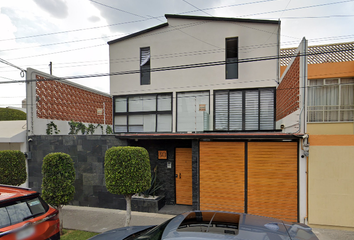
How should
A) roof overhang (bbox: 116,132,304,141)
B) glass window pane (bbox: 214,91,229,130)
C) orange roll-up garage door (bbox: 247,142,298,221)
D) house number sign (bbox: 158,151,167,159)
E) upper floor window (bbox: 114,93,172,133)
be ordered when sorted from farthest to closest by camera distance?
1. upper floor window (bbox: 114,93,172,133)
2. glass window pane (bbox: 214,91,229,130)
3. house number sign (bbox: 158,151,167,159)
4. orange roll-up garage door (bbox: 247,142,298,221)
5. roof overhang (bbox: 116,132,304,141)

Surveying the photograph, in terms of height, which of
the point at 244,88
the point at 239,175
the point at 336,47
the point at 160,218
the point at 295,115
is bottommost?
the point at 160,218

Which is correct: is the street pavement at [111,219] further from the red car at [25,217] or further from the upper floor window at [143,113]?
the upper floor window at [143,113]

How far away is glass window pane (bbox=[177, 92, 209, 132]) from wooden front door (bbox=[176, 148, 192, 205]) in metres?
2.81

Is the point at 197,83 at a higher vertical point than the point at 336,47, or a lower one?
lower

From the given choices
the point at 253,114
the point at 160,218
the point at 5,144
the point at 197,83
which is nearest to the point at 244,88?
the point at 253,114

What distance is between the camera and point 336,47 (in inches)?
393

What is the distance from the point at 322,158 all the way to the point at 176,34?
9.30 metres

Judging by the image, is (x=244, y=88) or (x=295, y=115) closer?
(x=295, y=115)

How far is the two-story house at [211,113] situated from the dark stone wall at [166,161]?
0.12 ft

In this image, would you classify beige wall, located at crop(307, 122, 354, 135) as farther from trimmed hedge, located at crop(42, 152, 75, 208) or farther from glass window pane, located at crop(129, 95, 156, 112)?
trimmed hedge, located at crop(42, 152, 75, 208)

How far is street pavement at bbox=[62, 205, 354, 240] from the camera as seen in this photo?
Answer: 5.17 metres

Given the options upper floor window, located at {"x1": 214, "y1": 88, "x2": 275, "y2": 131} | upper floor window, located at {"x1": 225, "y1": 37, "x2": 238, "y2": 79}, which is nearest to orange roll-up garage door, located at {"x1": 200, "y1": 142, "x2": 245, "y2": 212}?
upper floor window, located at {"x1": 214, "y1": 88, "x2": 275, "y2": 131}

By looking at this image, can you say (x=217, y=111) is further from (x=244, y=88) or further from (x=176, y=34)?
(x=176, y=34)

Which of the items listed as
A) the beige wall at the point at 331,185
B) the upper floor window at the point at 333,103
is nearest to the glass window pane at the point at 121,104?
the upper floor window at the point at 333,103
